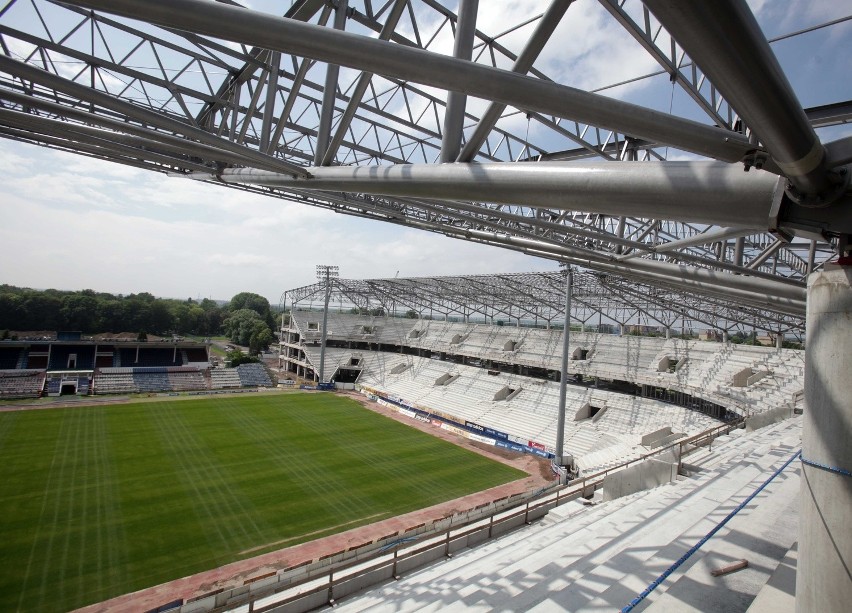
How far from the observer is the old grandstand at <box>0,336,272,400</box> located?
37.0 meters

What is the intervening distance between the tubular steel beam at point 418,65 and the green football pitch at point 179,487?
48.6 ft

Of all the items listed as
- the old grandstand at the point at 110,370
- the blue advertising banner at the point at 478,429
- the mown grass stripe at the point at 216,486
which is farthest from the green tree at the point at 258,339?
the mown grass stripe at the point at 216,486

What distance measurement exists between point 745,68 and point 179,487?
22.1 m

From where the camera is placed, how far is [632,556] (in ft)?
23.0

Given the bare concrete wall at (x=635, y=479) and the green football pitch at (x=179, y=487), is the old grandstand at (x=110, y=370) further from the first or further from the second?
the bare concrete wall at (x=635, y=479)

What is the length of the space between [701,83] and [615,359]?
3332cm

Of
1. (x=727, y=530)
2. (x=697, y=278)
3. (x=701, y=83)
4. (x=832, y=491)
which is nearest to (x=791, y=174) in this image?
(x=832, y=491)

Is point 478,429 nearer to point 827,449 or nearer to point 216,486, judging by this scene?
point 216,486

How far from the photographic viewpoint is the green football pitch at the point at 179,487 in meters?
13.1

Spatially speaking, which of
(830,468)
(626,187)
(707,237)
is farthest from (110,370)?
(830,468)

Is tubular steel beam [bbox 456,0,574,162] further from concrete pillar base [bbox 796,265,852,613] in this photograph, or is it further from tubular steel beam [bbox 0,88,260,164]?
tubular steel beam [bbox 0,88,260,164]

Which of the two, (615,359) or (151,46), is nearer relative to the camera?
(151,46)

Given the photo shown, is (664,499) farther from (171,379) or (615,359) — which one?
(171,379)

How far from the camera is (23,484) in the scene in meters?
17.8
